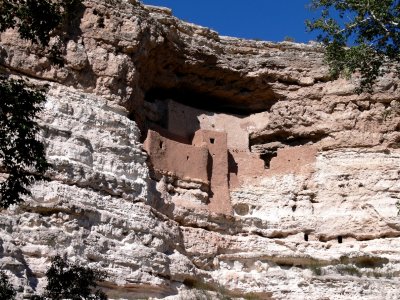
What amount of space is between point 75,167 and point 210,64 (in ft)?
20.4

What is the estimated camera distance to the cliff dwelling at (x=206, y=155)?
19.8 m

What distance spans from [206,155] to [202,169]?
40 cm

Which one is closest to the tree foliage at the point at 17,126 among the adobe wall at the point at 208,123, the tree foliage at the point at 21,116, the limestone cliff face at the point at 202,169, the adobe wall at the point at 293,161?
the tree foliage at the point at 21,116

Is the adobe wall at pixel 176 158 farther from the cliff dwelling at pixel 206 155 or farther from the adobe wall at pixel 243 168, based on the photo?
the adobe wall at pixel 243 168

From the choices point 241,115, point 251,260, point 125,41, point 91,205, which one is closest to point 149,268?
point 91,205

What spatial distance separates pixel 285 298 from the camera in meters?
18.6

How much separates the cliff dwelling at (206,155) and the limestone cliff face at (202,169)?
4 centimetres

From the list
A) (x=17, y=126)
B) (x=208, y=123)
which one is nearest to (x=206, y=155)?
(x=208, y=123)

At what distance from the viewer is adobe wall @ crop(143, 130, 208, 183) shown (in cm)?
1962

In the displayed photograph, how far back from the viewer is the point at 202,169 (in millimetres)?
20234

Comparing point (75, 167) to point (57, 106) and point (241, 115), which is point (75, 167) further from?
point (241, 115)

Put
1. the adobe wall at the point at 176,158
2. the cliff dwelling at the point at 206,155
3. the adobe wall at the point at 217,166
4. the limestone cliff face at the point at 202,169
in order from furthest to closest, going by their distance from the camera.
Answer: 1. the adobe wall at the point at 217,166
2. the cliff dwelling at the point at 206,155
3. the adobe wall at the point at 176,158
4. the limestone cliff face at the point at 202,169

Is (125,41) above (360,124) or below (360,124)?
above

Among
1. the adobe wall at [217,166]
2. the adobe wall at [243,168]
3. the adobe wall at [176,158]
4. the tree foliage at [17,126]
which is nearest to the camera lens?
the tree foliage at [17,126]
